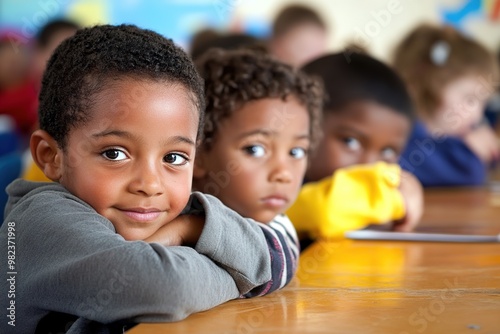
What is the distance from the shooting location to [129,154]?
1.06 m

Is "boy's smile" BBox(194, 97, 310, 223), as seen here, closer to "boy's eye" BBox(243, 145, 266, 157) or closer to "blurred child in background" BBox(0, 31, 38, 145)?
"boy's eye" BBox(243, 145, 266, 157)

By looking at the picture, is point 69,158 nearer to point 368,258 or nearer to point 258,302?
point 258,302

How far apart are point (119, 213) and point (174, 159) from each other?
115 millimetres

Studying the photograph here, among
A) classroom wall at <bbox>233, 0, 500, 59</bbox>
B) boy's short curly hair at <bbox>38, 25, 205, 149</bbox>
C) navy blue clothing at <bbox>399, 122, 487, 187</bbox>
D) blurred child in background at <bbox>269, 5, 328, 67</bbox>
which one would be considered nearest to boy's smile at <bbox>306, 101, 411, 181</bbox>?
navy blue clothing at <bbox>399, 122, 487, 187</bbox>

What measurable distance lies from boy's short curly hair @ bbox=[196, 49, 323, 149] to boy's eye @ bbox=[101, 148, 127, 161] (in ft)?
1.57

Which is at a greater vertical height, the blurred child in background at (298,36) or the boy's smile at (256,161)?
the blurred child in background at (298,36)

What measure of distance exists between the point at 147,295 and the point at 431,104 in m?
2.40

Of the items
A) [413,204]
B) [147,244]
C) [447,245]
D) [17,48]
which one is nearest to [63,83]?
[147,244]

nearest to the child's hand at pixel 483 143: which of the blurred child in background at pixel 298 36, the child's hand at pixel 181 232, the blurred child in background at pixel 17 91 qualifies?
the blurred child in background at pixel 298 36

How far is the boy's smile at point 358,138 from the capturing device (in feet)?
6.73

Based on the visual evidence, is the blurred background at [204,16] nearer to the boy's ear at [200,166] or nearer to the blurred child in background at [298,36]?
the blurred child in background at [298,36]

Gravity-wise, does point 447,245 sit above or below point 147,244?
below

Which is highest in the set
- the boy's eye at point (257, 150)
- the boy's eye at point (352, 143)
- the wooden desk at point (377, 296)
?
the boy's eye at point (257, 150)

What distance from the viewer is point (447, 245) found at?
1.69 metres
